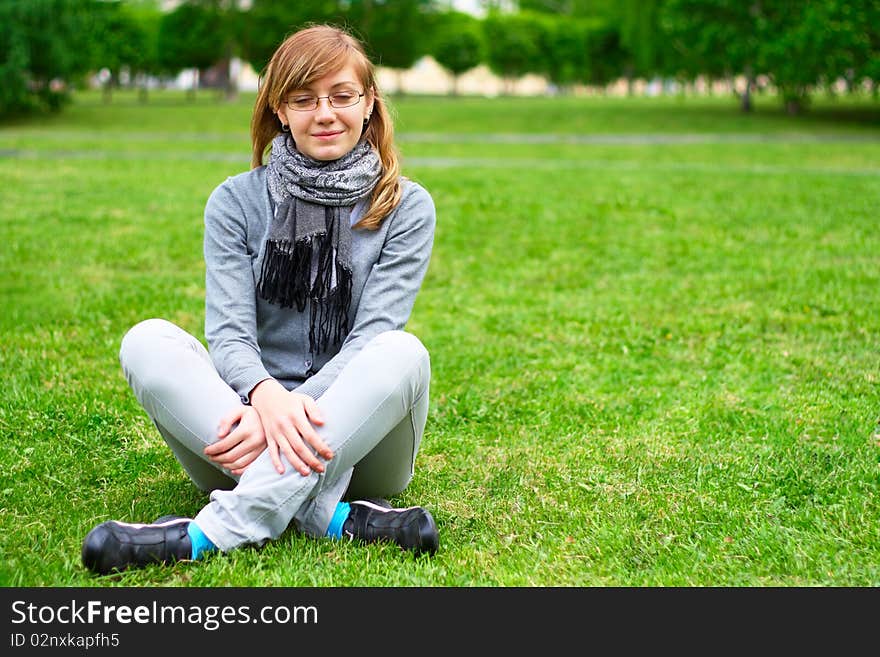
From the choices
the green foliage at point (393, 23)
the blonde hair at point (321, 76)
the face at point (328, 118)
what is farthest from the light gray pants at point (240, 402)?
the green foliage at point (393, 23)

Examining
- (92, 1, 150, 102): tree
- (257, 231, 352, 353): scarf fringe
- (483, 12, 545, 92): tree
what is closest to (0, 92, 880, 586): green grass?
(257, 231, 352, 353): scarf fringe

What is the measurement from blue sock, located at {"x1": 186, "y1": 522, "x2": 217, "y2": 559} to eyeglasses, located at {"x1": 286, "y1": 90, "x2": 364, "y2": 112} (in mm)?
1290

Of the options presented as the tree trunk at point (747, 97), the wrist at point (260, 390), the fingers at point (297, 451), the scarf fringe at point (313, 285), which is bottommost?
the fingers at point (297, 451)

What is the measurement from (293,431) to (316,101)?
3.43 feet

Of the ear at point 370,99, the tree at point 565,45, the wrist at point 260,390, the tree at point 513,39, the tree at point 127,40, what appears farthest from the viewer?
the tree at point 513,39

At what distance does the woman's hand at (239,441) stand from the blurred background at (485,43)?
4.54ft

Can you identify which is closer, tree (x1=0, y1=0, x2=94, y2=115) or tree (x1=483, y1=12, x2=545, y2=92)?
tree (x1=0, y1=0, x2=94, y2=115)

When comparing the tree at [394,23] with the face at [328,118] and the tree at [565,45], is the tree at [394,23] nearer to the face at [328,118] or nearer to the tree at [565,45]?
the tree at [565,45]

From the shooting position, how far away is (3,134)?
19891mm

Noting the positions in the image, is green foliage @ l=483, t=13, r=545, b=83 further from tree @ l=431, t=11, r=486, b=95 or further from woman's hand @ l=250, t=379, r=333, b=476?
woman's hand @ l=250, t=379, r=333, b=476

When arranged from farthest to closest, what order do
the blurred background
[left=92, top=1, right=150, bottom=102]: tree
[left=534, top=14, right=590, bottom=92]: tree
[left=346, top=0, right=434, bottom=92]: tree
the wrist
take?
[left=534, top=14, right=590, bottom=92]: tree, [left=92, top=1, right=150, bottom=102]: tree, [left=346, top=0, right=434, bottom=92]: tree, the blurred background, the wrist

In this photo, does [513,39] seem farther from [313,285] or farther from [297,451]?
[297,451]

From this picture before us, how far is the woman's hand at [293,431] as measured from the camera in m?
2.75

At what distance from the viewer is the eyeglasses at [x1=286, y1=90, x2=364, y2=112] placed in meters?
3.13
